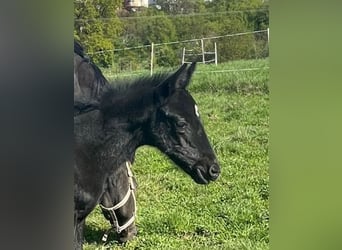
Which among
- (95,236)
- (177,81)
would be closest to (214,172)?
(177,81)

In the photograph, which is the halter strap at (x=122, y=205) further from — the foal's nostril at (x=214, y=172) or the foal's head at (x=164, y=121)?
the foal's nostril at (x=214, y=172)

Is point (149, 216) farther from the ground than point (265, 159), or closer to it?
closer to it

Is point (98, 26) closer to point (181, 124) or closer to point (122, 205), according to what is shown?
point (181, 124)

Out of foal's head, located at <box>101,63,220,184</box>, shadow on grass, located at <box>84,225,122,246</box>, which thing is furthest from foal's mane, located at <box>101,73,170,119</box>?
shadow on grass, located at <box>84,225,122,246</box>

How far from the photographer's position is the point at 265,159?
3160 mm

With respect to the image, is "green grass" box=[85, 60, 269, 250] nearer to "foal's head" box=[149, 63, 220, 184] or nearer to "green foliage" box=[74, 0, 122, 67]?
"foal's head" box=[149, 63, 220, 184]

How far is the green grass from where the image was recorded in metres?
3.19
